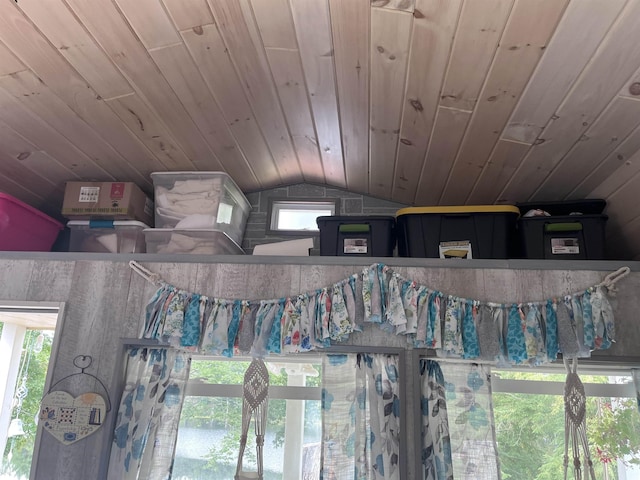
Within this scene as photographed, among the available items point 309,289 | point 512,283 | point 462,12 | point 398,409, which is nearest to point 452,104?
point 462,12

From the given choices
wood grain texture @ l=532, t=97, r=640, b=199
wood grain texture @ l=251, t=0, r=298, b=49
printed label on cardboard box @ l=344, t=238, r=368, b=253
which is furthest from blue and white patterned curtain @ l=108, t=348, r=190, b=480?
wood grain texture @ l=532, t=97, r=640, b=199

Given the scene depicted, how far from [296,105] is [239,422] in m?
1.26

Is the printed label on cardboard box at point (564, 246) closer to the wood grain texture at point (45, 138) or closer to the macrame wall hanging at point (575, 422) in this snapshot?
the macrame wall hanging at point (575, 422)

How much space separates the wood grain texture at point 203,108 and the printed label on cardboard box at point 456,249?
1023mm

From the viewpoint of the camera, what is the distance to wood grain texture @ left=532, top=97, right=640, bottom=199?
167 centimetres

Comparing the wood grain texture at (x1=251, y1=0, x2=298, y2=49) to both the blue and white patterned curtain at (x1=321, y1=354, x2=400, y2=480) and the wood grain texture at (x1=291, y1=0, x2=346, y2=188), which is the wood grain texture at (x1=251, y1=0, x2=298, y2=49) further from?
the blue and white patterned curtain at (x1=321, y1=354, x2=400, y2=480)

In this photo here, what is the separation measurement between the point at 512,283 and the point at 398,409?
25.8 inches

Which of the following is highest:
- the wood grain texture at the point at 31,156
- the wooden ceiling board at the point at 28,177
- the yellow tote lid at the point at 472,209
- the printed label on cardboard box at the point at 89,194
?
the wood grain texture at the point at 31,156

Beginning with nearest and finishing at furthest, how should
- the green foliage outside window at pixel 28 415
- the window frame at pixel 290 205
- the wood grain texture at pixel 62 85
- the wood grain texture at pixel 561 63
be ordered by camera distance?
the wood grain texture at pixel 561 63 < the wood grain texture at pixel 62 85 < the green foliage outside window at pixel 28 415 < the window frame at pixel 290 205

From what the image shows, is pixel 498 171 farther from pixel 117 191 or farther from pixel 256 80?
pixel 117 191

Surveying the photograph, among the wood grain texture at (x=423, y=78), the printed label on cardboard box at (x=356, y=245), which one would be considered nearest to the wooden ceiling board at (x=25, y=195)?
the printed label on cardboard box at (x=356, y=245)

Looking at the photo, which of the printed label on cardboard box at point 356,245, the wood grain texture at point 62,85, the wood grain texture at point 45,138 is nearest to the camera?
the wood grain texture at point 62,85

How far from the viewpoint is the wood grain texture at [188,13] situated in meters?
1.54

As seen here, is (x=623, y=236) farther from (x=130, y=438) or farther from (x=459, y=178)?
(x=130, y=438)
